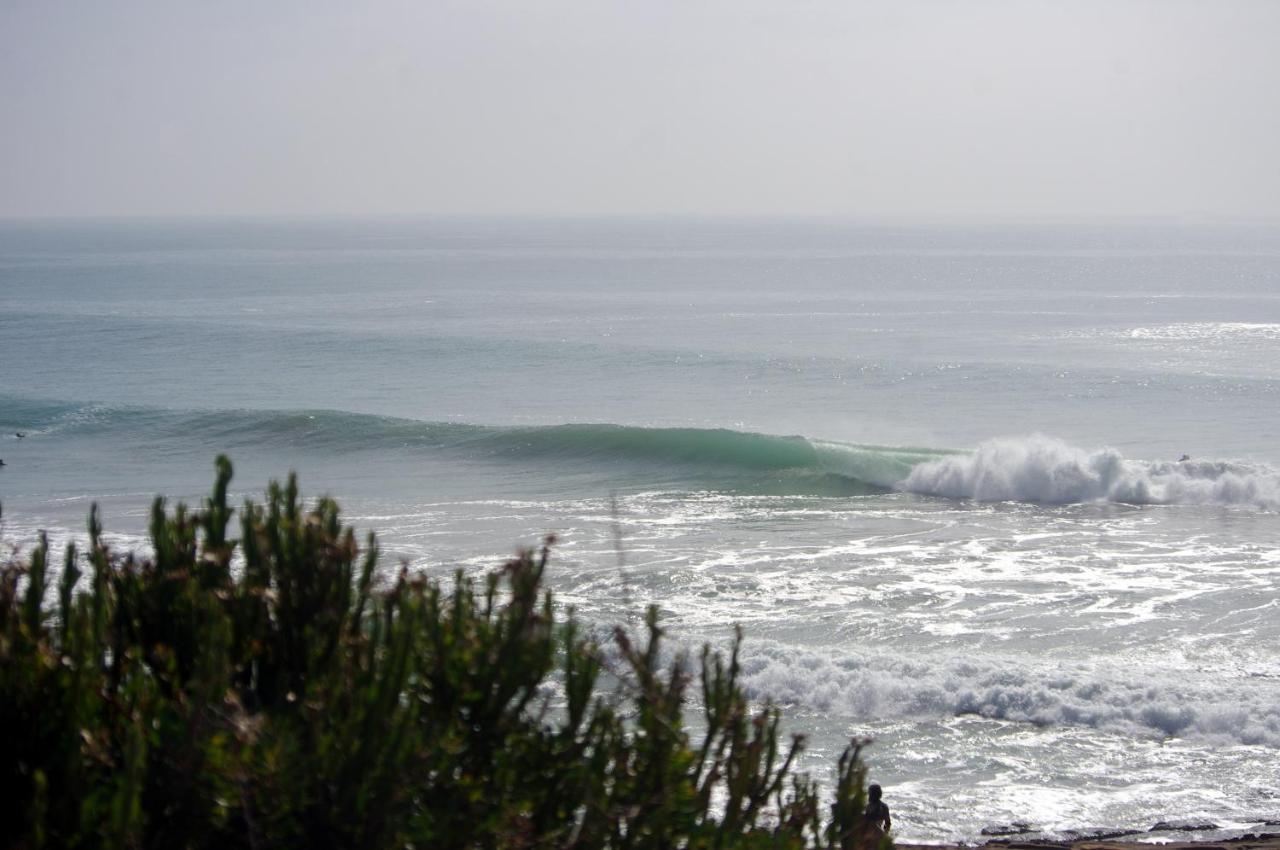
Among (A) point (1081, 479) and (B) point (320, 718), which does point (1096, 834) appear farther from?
(A) point (1081, 479)

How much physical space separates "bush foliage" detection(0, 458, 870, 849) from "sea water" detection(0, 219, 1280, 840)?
984 millimetres

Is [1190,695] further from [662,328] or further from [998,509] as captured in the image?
[662,328]

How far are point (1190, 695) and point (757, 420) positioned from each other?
23166 mm

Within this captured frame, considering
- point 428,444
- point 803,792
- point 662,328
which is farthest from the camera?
point 662,328

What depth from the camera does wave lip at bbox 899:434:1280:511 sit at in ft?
85.4

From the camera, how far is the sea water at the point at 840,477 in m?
13.0

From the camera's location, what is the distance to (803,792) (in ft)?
17.8

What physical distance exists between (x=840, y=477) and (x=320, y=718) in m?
24.7

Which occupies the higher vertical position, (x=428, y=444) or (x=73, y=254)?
(x=73, y=254)

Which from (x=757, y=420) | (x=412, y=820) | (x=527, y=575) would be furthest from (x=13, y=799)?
(x=757, y=420)

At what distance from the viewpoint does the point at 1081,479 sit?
87.8 ft

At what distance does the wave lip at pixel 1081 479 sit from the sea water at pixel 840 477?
69 millimetres

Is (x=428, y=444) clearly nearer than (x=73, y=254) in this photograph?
Yes

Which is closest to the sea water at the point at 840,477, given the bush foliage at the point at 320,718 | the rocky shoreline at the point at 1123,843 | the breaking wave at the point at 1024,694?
the breaking wave at the point at 1024,694
